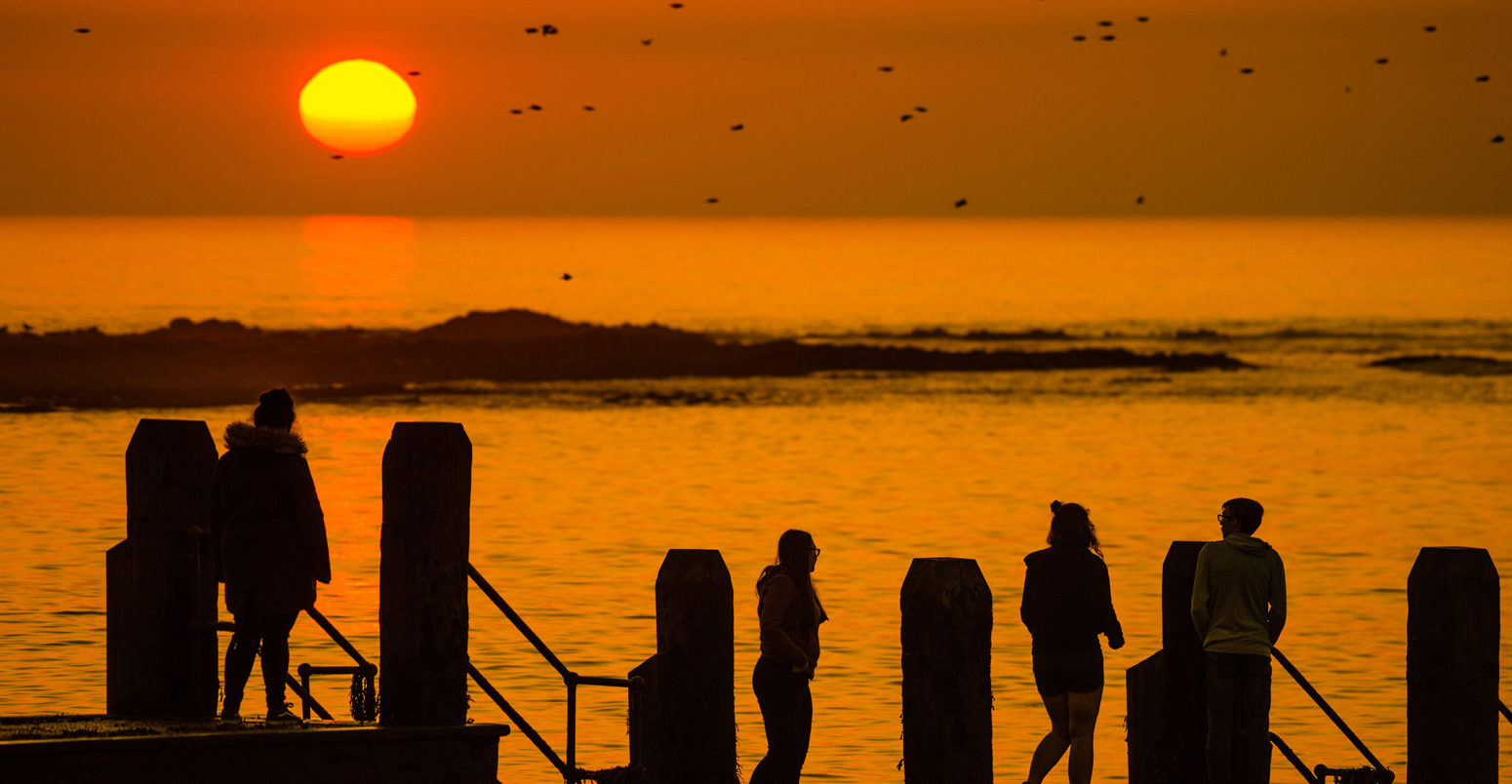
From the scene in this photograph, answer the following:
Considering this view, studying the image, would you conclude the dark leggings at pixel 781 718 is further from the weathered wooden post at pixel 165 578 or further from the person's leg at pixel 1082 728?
the weathered wooden post at pixel 165 578

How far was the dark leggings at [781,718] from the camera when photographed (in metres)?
11.0

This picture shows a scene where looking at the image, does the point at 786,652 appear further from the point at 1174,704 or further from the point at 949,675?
the point at 1174,704

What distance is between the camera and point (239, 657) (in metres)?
10.1

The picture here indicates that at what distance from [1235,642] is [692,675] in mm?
2606

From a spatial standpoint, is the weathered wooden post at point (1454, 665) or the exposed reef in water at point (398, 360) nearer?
the weathered wooden post at point (1454, 665)

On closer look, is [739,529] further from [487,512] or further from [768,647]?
[768,647]

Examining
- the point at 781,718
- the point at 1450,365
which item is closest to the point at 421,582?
the point at 781,718

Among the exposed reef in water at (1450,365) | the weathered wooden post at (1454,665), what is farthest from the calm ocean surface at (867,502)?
the weathered wooden post at (1454,665)

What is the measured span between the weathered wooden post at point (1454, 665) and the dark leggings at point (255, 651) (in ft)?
17.5

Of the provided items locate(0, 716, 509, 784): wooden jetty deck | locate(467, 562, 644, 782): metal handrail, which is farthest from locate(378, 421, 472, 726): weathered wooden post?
locate(467, 562, 644, 782): metal handrail

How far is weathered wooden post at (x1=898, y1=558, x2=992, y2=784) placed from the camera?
1034 cm

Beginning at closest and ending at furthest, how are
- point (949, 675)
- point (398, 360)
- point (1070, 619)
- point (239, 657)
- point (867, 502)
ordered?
point (239, 657) < point (949, 675) < point (1070, 619) < point (867, 502) < point (398, 360)

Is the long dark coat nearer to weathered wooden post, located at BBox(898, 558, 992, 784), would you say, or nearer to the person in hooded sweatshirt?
weathered wooden post, located at BBox(898, 558, 992, 784)

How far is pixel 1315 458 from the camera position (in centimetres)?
4650
